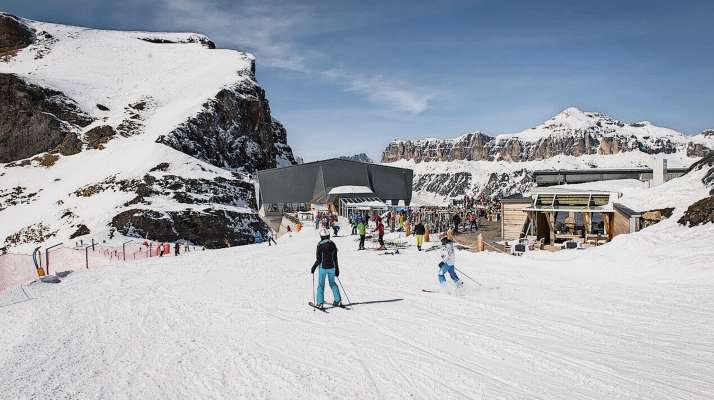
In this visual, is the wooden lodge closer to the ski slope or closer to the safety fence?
the ski slope

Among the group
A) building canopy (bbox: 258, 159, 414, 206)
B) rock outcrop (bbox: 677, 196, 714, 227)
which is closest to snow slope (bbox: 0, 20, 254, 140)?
building canopy (bbox: 258, 159, 414, 206)

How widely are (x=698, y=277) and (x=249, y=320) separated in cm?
1087

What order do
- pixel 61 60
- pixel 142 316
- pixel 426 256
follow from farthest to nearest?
pixel 61 60 → pixel 426 256 → pixel 142 316

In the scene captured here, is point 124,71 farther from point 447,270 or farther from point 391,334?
point 391,334

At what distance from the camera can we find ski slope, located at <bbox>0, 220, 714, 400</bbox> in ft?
17.9

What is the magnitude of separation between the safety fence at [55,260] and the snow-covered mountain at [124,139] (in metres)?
18.5

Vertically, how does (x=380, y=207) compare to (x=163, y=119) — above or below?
below

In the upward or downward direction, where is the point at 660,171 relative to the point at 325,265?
upward

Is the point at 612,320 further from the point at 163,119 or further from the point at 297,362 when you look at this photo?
the point at 163,119

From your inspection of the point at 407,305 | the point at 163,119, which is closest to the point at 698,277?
the point at 407,305

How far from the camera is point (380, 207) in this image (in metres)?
42.4

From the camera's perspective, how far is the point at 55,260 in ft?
71.9

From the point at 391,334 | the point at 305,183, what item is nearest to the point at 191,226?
the point at 305,183

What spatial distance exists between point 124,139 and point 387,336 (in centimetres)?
6506
